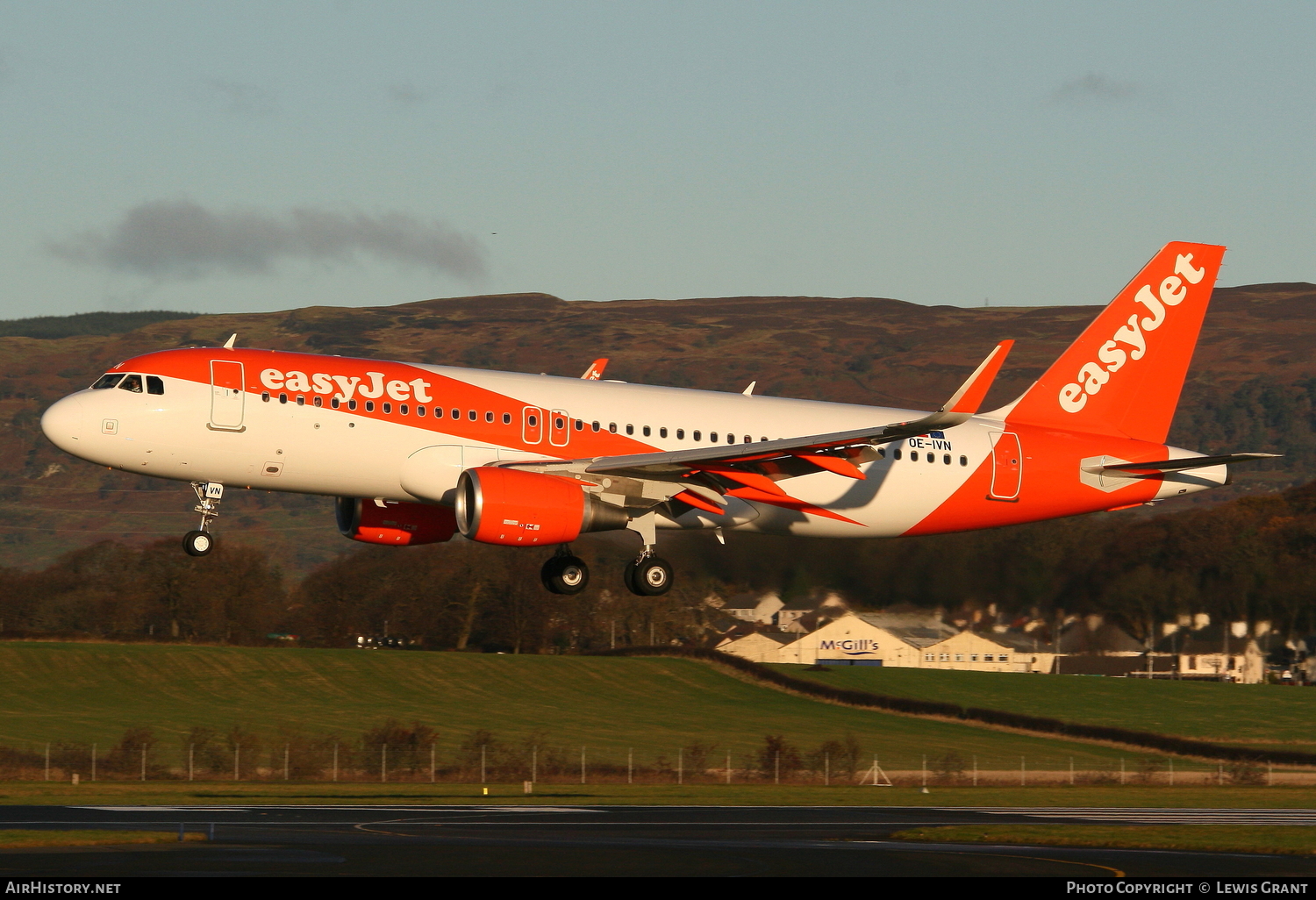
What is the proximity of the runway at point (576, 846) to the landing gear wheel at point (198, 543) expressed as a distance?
617 cm

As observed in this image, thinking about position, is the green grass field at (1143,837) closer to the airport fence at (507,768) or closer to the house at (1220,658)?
the house at (1220,658)

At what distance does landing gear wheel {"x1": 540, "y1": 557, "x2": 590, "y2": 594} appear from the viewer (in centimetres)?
4150

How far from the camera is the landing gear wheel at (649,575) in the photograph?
1636 inches

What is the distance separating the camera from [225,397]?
38719 mm

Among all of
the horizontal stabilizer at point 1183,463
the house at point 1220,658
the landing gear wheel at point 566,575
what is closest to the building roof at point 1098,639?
the house at point 1220,658

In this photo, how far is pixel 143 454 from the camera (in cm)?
3834

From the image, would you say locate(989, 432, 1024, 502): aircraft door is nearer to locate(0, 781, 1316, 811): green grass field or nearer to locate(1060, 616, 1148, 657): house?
locate(0, 781, 1316, 811): green grass field

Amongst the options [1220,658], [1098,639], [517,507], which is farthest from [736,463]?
[1220,658]

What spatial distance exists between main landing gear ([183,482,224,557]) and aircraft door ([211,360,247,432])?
62.3 inches

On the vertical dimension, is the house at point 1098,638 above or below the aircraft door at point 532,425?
below

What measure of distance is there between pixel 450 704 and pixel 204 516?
63018 mm

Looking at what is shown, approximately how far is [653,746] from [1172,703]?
2911 cm

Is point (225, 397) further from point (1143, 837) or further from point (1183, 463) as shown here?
point (1183, 463)

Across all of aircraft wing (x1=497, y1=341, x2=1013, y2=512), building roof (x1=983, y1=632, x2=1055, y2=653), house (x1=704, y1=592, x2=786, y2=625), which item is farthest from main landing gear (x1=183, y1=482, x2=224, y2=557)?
building roof (x1=983, y1=632, x2=1055, y2=653)
